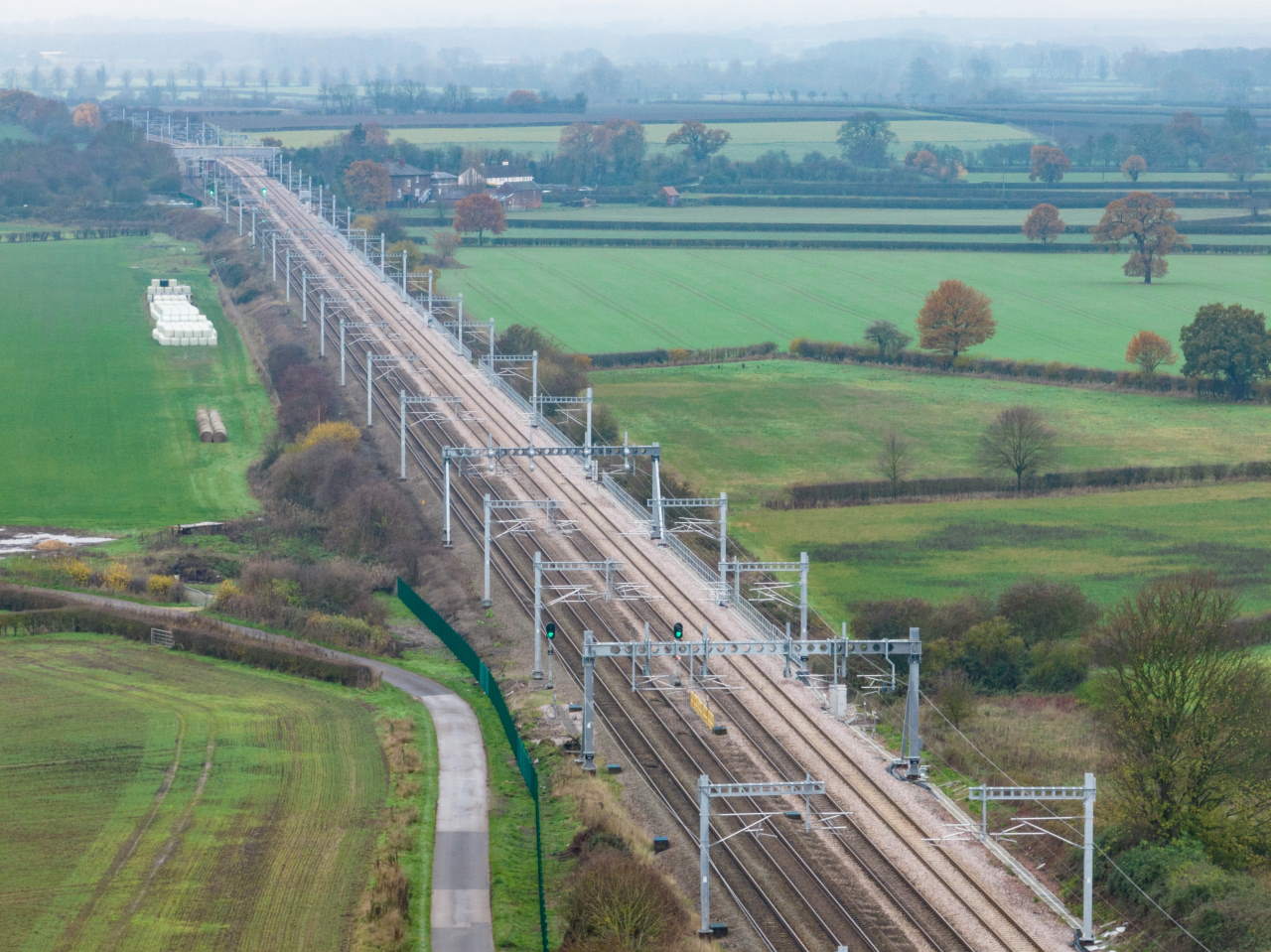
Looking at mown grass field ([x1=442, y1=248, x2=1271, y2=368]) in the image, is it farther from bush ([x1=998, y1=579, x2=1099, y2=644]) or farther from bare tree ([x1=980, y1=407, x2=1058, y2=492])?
bush ([x1=998, y1=579, x2=1099, y2=644])

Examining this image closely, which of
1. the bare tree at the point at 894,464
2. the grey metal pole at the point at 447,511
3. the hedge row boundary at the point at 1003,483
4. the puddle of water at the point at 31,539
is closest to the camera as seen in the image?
the puddle of water at the point at 31,539

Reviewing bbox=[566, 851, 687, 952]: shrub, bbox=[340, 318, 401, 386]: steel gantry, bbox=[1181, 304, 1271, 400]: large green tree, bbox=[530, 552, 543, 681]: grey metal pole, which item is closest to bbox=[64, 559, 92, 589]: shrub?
bbox=[530, 552, 543, 681]: grey metal pole

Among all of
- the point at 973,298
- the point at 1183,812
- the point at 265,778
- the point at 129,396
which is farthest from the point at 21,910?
the point at 973,298

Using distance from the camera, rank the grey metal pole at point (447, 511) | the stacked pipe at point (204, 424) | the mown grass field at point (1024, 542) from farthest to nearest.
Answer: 1. the stacked pipe at point (204, 424)
2. the grey metal pole at point (447, 511)
3. the mown grass field at point (1024, 542)

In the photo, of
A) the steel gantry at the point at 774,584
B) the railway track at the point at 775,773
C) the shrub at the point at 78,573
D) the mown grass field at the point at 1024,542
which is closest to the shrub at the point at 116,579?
the shrub at the point at 78,573

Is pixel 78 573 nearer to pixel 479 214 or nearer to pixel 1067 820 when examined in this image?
pixel 1067 820

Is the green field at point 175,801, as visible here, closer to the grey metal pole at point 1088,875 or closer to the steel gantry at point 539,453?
the grey metal pole at point 1088,875
